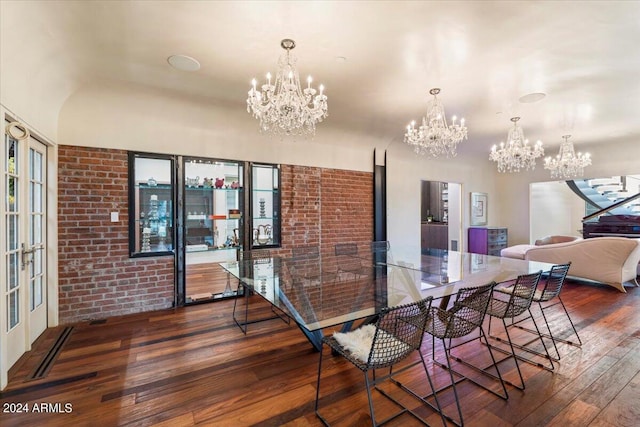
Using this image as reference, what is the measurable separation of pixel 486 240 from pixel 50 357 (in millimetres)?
7663

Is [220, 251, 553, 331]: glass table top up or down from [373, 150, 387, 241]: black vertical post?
down

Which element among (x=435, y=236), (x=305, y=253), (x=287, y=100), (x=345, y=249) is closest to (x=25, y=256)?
(x=287, y=100)

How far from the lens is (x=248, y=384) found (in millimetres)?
2121

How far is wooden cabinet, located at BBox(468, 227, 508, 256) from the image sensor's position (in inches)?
275

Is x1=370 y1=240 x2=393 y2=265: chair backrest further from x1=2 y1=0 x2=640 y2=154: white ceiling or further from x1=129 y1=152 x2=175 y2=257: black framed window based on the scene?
x1=129 y1=152 x2=175 y2=257: black framed window

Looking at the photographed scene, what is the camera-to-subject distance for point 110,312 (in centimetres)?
338

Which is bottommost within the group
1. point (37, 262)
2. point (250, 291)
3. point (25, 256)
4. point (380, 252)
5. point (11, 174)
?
point (250, 291)

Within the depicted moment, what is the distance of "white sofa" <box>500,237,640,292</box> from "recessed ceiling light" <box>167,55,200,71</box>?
5.55 metres

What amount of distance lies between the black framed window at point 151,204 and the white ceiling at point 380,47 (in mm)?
990

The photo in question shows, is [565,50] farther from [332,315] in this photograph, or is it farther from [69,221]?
[69,221]

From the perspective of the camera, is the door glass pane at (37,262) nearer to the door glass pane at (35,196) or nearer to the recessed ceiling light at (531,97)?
the door glass pane at (35,196)

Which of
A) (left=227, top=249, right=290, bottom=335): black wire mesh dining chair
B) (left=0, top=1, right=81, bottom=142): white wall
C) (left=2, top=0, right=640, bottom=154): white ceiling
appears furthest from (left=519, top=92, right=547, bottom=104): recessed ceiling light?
(left=0, top=1, right=81, bottom=142): white wall

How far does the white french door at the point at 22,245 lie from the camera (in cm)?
221

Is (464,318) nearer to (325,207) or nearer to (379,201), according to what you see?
(325,207)
